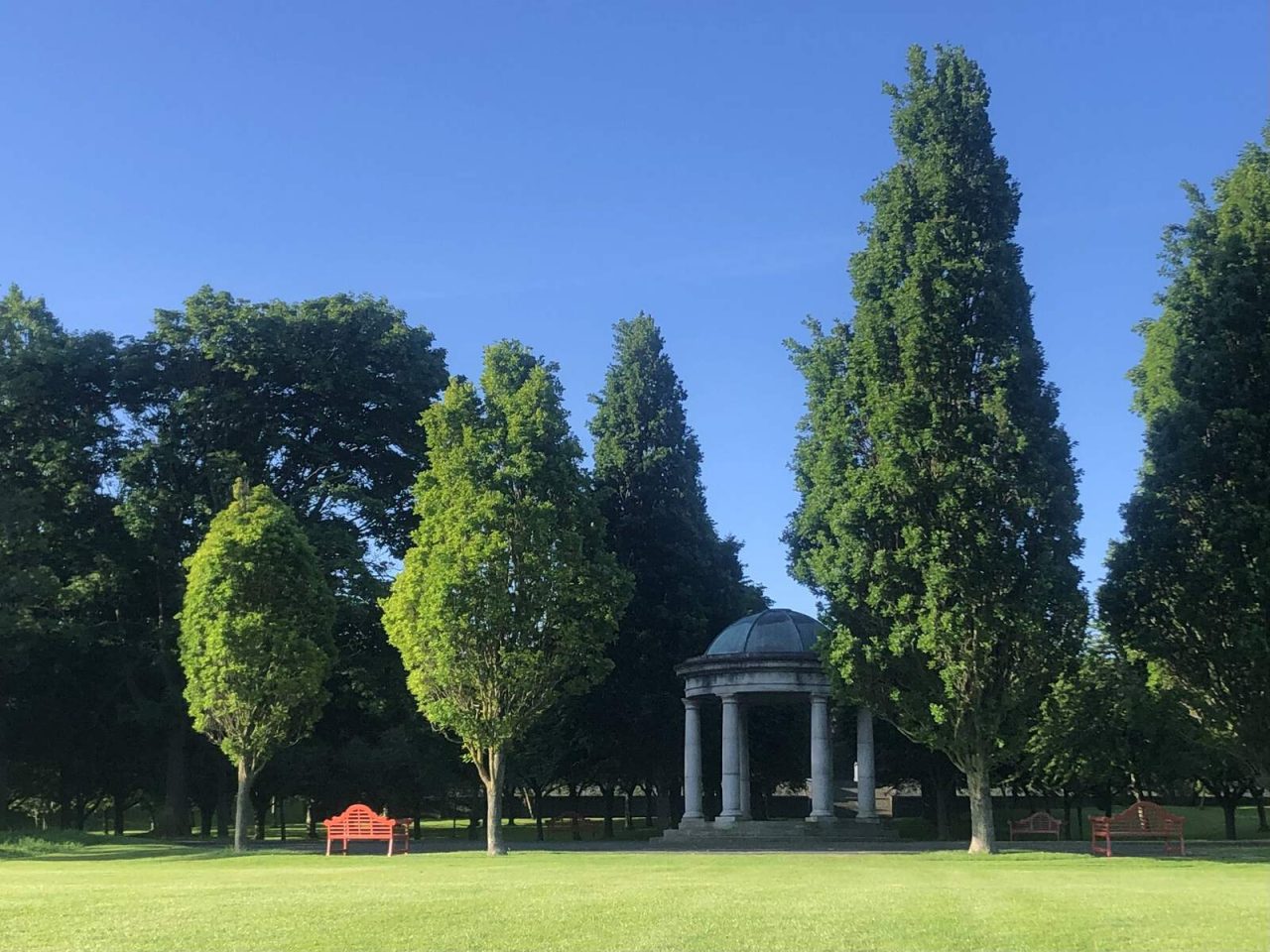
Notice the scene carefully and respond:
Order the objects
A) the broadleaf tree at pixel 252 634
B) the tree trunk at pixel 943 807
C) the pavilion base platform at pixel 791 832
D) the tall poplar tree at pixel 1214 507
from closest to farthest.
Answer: the tall poplar tree at pixel 1214 507 → the broadleaf tree at pixel 252 634 → the pavilion base platform at pixel 791 832 → the tree trunk at pixel 943 807

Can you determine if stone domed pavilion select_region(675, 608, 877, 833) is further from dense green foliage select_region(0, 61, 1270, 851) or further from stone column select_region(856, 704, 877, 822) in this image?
dense green foliage select_region(0, 61, 1270, 851)

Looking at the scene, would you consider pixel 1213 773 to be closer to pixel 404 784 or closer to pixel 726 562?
pixel 726 562

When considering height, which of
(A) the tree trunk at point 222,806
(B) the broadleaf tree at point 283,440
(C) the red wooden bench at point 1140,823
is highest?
(B) the broadleaf tree at point 283,440

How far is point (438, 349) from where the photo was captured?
153ft

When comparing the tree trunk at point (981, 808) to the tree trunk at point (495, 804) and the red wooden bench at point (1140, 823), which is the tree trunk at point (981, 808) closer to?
the red wooden bench at point (1140, 823)

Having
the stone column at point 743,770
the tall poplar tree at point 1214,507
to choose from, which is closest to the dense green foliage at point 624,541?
the tall poplar tree at point 1214,507

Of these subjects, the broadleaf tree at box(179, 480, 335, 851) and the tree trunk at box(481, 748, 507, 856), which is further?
the broadleaf tree at box(179, 480, 335, 851)

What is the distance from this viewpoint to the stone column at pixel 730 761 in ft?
123

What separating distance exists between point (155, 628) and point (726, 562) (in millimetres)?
22687

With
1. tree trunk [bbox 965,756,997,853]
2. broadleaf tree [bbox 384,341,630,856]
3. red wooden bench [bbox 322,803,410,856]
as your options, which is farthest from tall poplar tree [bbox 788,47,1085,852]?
red wooden bench [bbox 322,803,410,856]

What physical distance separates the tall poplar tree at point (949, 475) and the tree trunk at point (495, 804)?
932 cm

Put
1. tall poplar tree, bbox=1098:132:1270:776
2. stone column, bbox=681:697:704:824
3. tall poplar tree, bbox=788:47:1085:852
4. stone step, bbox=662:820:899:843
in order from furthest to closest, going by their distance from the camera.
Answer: stone column, bbox=681:697:704:824 → stone step, bbox=662:820:899:843 → tall poplar tree, bbox=788:47:1085:852 → tall poplar tree, bbox=1098:132:1270:776

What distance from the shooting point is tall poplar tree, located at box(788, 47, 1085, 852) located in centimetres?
2795

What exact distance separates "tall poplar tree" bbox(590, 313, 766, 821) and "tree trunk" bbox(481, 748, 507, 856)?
13.3 meters
